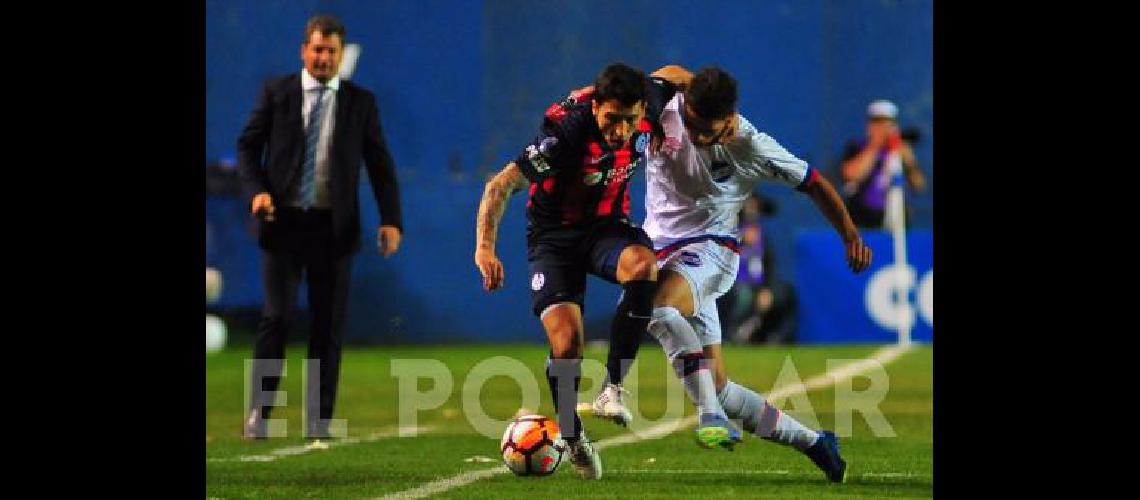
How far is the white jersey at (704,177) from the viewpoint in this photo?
29.2 ft

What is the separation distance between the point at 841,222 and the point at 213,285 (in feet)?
39.0

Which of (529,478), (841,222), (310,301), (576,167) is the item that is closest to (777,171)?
(841,222)

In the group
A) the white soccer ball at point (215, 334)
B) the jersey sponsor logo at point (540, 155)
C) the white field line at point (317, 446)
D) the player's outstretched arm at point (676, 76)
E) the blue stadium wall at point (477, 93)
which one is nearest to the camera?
the jersey sponsor logo at point (540, 155)

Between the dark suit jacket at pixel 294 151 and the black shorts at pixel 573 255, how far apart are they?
2389mm

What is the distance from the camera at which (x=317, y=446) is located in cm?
1052

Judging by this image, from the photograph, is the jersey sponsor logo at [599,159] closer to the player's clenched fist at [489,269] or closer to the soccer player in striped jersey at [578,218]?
the soccer player in striped jersey at [578,218]

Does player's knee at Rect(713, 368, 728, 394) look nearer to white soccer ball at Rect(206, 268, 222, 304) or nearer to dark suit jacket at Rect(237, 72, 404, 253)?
dark suit jacket at Rect(237, 72, 404, 253)

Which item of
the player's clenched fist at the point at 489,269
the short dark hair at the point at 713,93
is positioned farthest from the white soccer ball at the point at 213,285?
the short dark hair at the point at 713,93

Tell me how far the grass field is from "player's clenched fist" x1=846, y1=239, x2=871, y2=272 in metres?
1.01

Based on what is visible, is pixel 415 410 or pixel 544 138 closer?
pixel 544 138

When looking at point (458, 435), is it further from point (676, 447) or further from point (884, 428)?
point (884, 428)

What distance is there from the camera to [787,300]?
21266 mm

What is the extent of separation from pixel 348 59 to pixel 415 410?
309 inches
